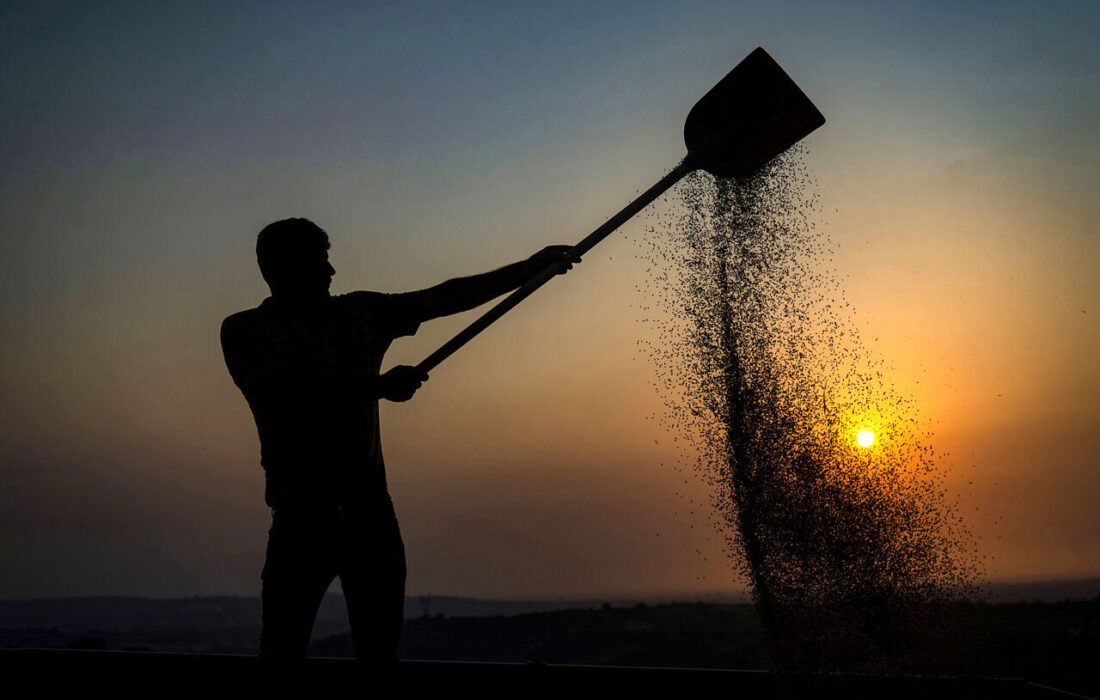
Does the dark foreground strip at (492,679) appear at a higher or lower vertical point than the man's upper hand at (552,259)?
lower

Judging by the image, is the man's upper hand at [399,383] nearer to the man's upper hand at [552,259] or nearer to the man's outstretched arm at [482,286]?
the man's outstretched arm at [482,286]

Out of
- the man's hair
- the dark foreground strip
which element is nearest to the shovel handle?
the man's hair

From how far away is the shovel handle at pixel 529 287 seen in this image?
2742mm

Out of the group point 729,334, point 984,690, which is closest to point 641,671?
point 984,690

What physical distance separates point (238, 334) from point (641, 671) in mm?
2184

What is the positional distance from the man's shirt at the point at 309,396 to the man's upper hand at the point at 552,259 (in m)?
0.66

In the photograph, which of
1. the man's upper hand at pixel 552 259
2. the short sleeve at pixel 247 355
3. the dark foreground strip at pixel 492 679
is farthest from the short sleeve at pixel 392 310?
the dark foreground strip at pixel 492 679

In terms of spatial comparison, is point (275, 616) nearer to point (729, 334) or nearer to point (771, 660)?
point (771, 660)

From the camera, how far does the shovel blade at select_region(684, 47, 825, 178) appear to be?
3633 mm

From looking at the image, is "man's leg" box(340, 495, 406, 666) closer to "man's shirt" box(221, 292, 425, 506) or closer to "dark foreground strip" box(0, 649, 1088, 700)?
"man's shirt" box(221, 292, 425, 506)

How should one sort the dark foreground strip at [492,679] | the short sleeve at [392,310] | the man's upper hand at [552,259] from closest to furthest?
the short sleeve at [392,310]
the man's upper hand at [552,259]
the dark foreground strip at [492,679]

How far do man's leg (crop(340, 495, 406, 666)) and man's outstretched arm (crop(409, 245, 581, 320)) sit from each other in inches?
23.6

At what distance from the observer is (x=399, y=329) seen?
2.60 metres

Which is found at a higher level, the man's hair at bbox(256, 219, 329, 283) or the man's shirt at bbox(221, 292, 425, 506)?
the man's hair at bbox(256, 219, 329, 283)
